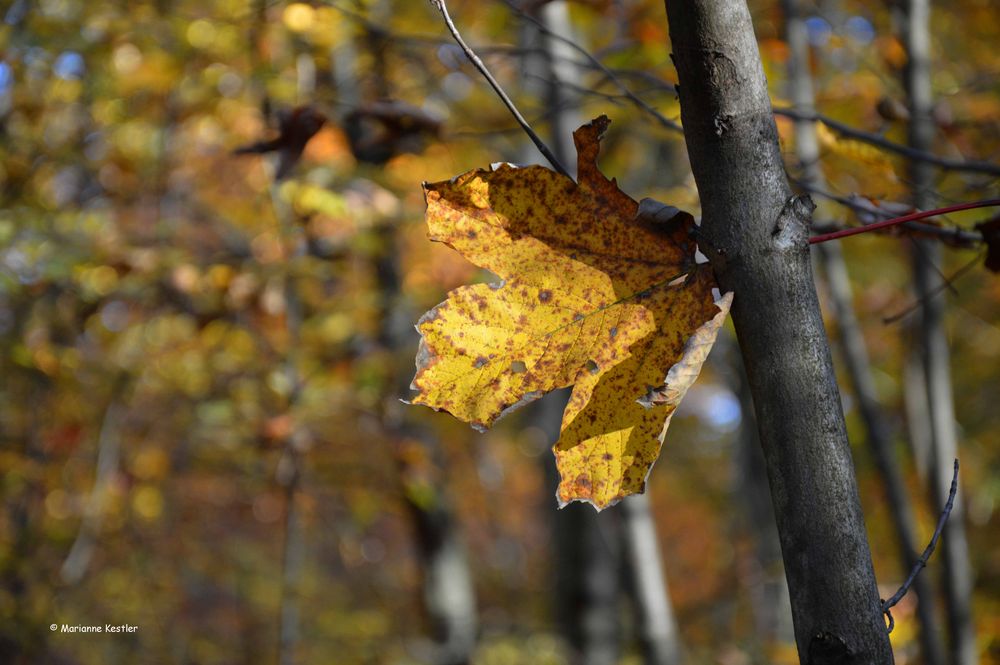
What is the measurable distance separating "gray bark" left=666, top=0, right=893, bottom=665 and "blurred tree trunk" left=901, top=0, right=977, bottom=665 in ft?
6.56

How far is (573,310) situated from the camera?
942 millimetres

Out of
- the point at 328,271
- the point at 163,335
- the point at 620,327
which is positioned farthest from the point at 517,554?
the point at 620,327

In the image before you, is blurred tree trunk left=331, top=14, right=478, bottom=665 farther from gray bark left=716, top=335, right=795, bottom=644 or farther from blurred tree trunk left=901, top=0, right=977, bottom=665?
blurred tree trunk left=901, top=0, right=977, bottom=665

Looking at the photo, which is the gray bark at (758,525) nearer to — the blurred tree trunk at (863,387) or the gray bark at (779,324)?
the blurred tree trunk at (863,387)

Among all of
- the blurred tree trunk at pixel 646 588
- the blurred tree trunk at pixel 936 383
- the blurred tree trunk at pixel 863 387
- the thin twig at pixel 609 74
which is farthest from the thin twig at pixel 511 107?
the blurred tree trunk at pixel 646 588

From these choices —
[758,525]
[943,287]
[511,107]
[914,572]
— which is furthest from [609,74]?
[758,525]

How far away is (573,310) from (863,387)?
2292mm

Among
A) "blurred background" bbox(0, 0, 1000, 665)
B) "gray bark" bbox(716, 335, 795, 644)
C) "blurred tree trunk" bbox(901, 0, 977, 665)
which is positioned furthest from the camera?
"gray bark" bbox(716, 335, 795, 644)

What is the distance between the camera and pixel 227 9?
4.03m

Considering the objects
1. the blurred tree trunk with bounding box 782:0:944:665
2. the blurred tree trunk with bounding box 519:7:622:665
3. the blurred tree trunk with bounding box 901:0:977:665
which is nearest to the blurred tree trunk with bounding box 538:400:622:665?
the blurred tree trunk with bounding box 519:7:622:665

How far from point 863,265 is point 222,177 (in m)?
6.62

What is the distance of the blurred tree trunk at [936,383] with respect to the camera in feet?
8.39

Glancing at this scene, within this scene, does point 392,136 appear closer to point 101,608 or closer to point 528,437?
point 101,608

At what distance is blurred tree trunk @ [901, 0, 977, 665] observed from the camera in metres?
2.56
